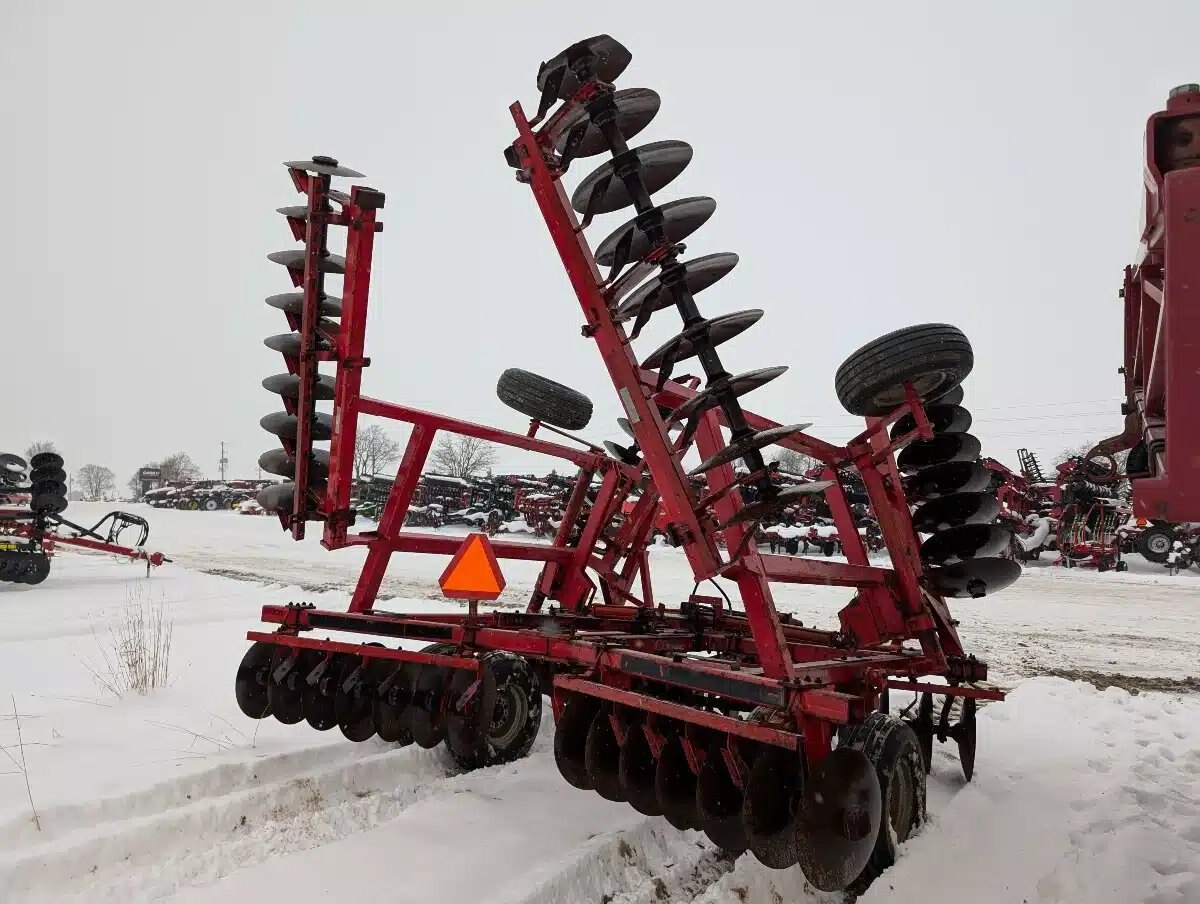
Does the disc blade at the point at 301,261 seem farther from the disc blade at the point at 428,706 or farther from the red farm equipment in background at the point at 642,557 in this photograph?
the disc blade at the point at 428,706

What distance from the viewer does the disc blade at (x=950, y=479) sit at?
4633 mm

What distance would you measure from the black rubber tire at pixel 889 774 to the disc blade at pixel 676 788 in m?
0.57

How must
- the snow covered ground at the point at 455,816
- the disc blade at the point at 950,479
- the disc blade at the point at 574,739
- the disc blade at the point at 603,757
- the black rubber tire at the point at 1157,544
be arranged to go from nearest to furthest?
the snow covered ground at the point at 455,816 < the disc blade at the point at 603,757 < the disc blade at the point at 574,739 < the disc blade at the point at 950,479 < the black rubber tire at the point at 1157,544

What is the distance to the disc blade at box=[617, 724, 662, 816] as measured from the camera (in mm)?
3010

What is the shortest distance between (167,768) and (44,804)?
0.60 m

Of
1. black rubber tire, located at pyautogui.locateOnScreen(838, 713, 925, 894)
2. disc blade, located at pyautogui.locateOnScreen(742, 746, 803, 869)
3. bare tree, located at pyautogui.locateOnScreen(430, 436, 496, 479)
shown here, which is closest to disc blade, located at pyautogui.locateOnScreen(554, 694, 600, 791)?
disc blade, located at pyautogui.locateOnScreen(742, 746, 803, 869)

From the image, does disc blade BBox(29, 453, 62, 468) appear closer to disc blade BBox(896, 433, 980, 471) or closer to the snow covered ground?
the snow covered ground

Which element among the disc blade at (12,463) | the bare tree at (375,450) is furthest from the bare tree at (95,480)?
the disc blade at (12,463)

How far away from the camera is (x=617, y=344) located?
10.1ft

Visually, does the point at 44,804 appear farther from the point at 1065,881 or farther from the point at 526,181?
the point at 1065,881

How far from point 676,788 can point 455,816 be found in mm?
1061

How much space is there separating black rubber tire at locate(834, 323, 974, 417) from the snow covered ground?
1952 mm

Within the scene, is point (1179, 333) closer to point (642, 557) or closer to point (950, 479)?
point (950, 479)

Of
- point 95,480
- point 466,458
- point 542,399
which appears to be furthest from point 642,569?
point 95,480
